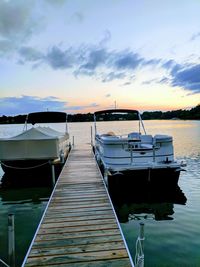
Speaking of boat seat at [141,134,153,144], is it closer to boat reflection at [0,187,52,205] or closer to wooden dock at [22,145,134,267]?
wooden dock at [22,145,134,267]

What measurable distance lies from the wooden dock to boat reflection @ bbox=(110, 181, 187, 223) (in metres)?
→ 1.17

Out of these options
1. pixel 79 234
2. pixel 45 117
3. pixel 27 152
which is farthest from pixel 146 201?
pixel 45 117

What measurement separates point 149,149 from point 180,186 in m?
2.53

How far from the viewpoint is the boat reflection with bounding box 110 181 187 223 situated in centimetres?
835

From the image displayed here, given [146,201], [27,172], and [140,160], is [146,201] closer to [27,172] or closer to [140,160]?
[140,160]

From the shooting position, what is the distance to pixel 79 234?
5219 millimetres

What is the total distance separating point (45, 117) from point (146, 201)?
10.1 m

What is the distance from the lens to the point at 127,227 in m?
7.34

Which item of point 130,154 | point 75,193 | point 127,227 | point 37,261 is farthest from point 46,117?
point 37,261

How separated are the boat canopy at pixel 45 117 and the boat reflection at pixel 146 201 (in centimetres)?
842

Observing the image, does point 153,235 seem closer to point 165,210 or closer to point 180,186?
point 165,210

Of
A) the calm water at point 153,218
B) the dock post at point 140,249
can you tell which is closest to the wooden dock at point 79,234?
the dock post at point 140,249

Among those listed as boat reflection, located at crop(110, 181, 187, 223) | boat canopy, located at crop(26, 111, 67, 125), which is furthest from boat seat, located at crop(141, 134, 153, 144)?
boat canopy, located at crop(26, 111, 67, 125)

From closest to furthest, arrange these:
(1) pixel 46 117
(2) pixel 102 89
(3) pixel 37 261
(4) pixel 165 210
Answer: (3) pixel 37 261, (4) pixel 165 210, (1) pixel 46 117, (2) pixel 102 89
